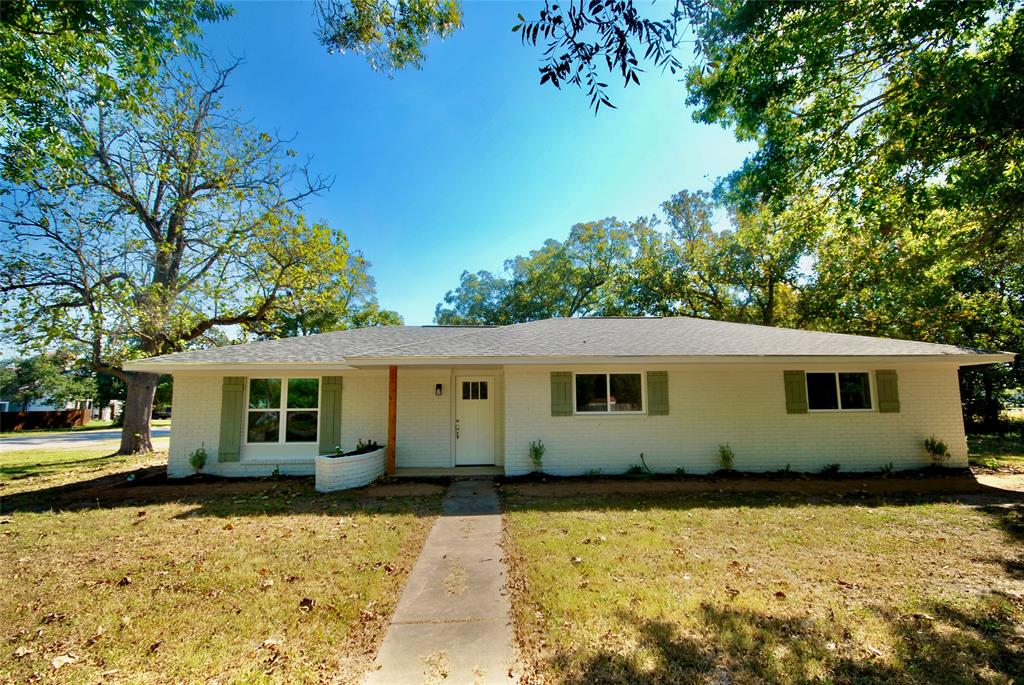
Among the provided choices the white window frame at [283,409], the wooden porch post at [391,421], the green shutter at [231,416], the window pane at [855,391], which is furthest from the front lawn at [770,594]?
the green shutter at [231,416]

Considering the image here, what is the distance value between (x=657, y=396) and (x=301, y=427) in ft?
28.2

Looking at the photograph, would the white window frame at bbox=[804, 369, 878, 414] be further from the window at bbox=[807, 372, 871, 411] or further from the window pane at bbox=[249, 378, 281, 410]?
the window pane at bbox=[249, 378, 281, 410]

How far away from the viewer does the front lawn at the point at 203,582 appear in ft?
10.4

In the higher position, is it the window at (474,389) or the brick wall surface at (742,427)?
the window at (474,389)

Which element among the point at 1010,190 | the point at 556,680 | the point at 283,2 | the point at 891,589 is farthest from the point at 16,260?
the point at 1010,190

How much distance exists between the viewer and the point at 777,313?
74.0 feet

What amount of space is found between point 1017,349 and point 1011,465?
1060 centimetres

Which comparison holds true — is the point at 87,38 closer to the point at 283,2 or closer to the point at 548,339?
the point at 283,2

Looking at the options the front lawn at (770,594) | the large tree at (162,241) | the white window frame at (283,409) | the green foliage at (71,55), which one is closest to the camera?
the front lawn at (770,594)

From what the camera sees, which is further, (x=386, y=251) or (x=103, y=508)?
(x=386, y=251)

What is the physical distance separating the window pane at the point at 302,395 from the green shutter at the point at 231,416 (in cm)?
109

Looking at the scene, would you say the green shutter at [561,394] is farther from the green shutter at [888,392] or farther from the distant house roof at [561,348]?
the green shutter at [888,392]

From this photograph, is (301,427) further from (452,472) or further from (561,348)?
(561,348)

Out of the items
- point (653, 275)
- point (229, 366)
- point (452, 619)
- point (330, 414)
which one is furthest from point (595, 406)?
point (653, 275)
